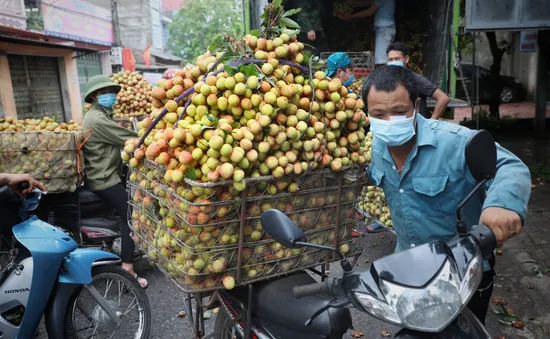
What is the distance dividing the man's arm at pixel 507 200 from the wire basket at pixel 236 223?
0.69 meters

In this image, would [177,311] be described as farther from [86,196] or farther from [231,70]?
[231,70]

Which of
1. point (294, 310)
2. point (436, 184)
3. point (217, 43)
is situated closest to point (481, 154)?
point (436, 184)

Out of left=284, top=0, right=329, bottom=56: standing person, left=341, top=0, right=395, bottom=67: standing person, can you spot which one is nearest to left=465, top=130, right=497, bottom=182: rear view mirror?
left=284, top=0, right=329, bottom=56: standing person

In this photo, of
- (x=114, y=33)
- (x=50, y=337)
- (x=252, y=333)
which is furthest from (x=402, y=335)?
(x=114, y=33)

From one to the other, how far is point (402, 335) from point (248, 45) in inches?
64.7

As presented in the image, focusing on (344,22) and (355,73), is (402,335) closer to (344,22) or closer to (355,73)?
(355,73)

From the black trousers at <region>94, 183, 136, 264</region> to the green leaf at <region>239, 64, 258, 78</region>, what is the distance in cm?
272

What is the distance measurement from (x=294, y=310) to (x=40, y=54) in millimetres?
14860

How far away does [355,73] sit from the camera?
7340 millimetres

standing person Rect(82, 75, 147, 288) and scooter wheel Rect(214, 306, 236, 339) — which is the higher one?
standing person Rect(82, 75, 147, 288)

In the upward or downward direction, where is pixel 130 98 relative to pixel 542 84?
upward

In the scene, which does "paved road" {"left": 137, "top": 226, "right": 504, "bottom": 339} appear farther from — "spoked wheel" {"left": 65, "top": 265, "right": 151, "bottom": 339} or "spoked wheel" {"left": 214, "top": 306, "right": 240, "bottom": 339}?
"spoked wheel" {"left": 214, "top": 306, "right": 240, "bottom": 339}

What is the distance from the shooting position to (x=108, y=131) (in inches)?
170

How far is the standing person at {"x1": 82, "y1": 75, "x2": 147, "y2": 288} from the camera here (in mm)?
4348
